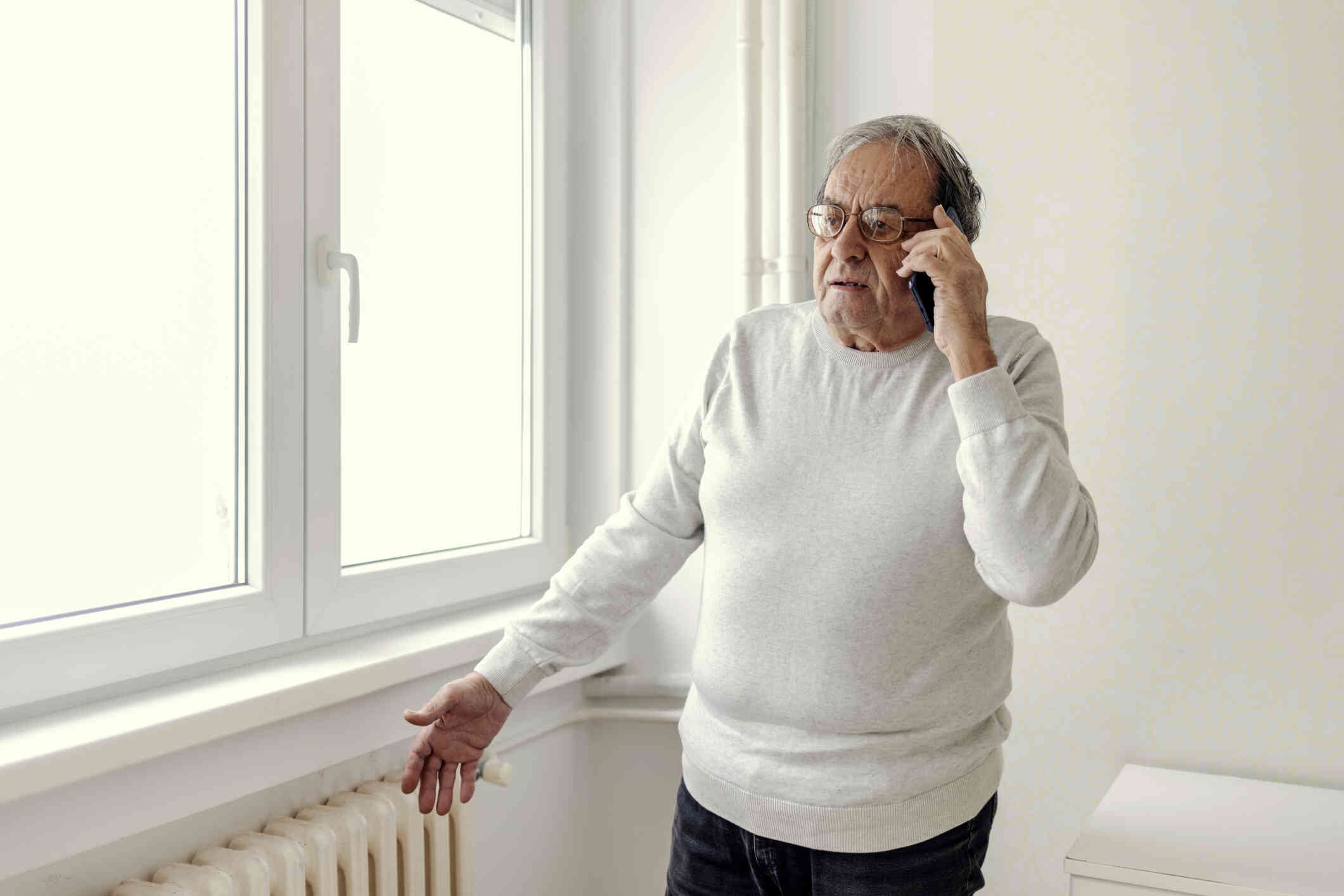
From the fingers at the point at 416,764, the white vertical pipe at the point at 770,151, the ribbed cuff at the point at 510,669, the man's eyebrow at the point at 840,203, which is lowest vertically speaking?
the fingers at the point at 416,764

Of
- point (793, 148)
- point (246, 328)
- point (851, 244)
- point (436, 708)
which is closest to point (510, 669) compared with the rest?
point (436, 708)

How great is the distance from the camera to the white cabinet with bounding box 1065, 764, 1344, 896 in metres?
1.34

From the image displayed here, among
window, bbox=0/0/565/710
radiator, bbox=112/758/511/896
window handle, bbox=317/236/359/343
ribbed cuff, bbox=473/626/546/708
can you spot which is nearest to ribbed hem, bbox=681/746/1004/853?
ribbed cuff, bbox=473/626/546/708

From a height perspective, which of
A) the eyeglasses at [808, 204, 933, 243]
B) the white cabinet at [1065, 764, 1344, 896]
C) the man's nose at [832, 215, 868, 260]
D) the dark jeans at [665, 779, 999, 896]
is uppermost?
the eyeglasses at [808, 204, 933, 243]

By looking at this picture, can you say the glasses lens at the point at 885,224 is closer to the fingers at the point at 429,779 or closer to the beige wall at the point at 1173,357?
the beige wall at the point at 1173,357

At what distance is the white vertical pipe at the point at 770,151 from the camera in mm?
2006

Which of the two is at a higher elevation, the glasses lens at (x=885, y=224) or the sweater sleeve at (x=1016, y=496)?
the glasses lens at (x=885, y=224)

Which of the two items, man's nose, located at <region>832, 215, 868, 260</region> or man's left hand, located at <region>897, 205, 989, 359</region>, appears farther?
man's nose, located at <region>832, 215, 868, 260</region>

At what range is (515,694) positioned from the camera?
1.50 meters

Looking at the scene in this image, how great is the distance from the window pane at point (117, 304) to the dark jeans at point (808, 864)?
0.78 meters

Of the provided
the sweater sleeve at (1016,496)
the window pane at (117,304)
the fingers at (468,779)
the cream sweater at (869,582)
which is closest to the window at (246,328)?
the window pane at (117,304)

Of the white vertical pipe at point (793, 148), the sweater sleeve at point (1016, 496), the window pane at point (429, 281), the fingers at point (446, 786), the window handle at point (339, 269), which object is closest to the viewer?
the sweater sleeve at point (1016, 496)

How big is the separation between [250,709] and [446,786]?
0.93 ft

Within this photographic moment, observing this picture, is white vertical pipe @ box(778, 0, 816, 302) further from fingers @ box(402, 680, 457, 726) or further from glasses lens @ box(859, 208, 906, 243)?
fingers @ box(402, 680, 457, 726)
